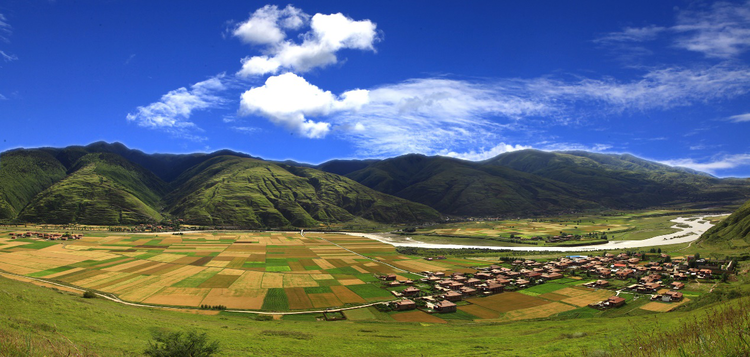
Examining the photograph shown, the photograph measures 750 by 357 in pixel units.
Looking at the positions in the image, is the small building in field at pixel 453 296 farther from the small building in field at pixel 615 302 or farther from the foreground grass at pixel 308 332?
the small building in field at pixel 615 302

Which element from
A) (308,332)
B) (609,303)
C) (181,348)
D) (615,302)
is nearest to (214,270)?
(308,332)

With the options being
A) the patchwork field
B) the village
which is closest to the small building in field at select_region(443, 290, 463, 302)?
the village

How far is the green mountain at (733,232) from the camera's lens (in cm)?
9150

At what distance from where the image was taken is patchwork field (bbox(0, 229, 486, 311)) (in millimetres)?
57344

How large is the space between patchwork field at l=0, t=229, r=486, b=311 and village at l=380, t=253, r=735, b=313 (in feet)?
20.6

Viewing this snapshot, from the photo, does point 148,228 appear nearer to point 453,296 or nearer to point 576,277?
point 453,296

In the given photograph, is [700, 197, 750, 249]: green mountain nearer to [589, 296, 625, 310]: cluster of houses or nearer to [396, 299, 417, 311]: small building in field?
[589, 296, 625, 310]: cluster of houses

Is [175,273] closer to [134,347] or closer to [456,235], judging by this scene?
[134,347]

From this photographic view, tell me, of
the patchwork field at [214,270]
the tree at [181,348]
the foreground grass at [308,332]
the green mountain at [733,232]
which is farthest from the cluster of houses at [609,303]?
the green mountain at [733,232]

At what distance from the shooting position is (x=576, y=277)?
245ft

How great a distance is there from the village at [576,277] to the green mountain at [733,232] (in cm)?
2477

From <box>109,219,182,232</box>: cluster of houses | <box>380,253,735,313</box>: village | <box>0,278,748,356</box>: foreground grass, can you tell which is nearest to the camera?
<box>0,278,748,356</box>: foreground grass

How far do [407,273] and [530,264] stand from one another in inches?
1425

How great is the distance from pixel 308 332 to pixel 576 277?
2559 inches
